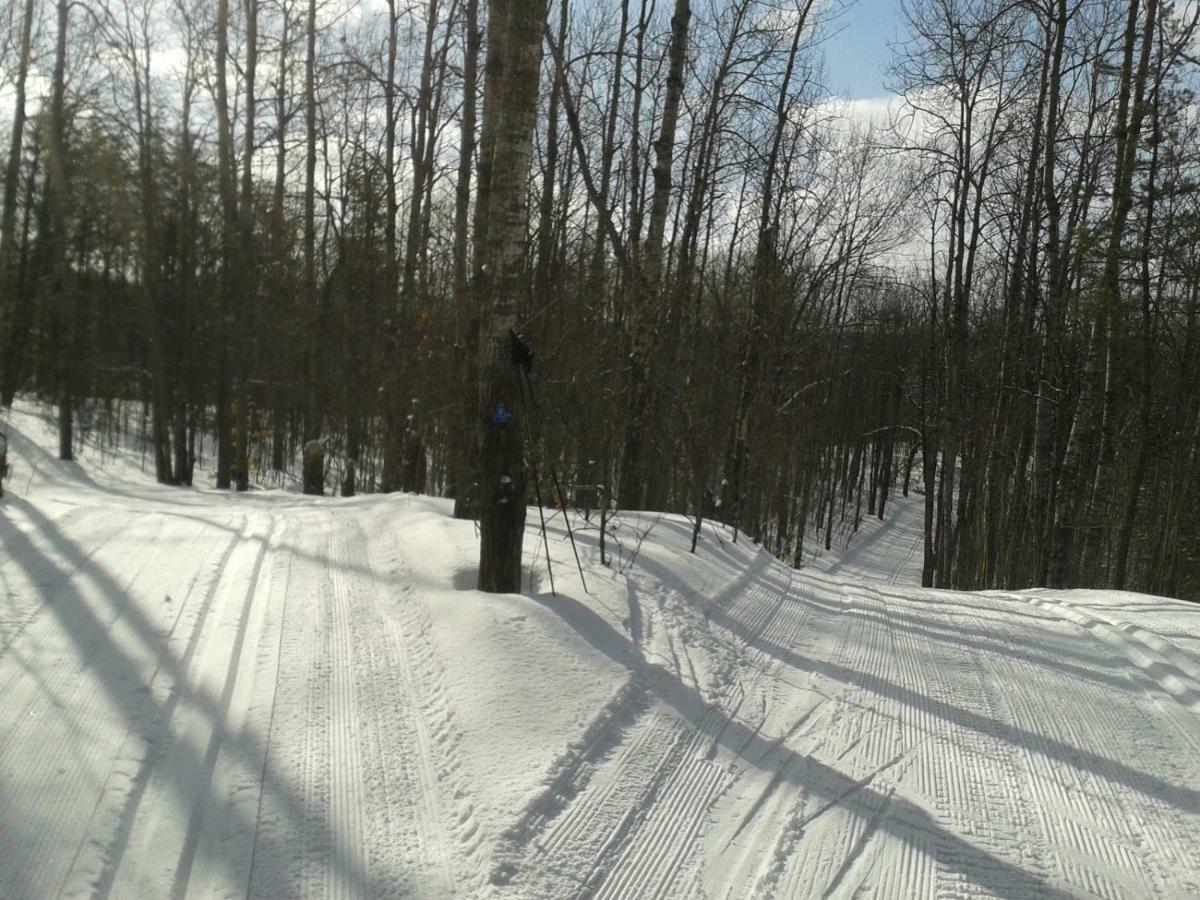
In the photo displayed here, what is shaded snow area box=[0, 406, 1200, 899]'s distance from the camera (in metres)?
3.14

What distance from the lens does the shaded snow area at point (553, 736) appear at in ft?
10.3

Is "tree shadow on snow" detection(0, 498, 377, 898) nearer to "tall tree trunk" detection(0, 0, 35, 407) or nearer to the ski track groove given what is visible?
the ski track groove

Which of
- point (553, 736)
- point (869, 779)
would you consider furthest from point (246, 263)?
point (869, 779)

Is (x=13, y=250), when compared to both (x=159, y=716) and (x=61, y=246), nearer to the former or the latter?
(x=61, y=246)

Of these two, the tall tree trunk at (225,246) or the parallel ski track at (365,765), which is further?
the tall tree trunk at (225,246)

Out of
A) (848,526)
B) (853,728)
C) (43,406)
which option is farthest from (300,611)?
(848,526)

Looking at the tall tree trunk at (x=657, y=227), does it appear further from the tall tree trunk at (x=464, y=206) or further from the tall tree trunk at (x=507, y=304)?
the tall tree trunk at (x=507, y=304)

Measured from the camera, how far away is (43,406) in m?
26.1

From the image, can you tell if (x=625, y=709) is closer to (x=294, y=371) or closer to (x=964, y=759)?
(x=964, y=759)

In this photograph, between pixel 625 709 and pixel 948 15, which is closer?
pixel 625 709

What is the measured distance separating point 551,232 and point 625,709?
33.9ft

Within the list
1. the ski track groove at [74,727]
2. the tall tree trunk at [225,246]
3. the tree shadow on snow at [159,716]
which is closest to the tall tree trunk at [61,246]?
the tall tree trunk at [225,246]

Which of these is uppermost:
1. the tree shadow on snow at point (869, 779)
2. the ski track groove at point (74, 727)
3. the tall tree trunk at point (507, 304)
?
the tall tree trunk at point (507, 304)

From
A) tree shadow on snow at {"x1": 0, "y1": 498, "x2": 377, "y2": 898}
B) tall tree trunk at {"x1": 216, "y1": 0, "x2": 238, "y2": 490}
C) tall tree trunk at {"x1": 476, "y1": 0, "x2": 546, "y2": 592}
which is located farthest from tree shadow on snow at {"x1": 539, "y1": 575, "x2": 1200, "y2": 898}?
tall tree trunk at {"x1": 216, "y1": 0, "x2": 238, "y2": 490}
